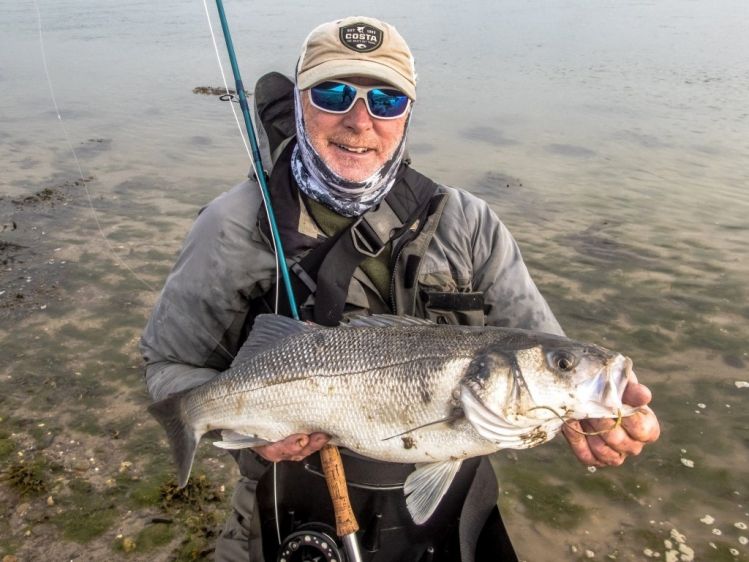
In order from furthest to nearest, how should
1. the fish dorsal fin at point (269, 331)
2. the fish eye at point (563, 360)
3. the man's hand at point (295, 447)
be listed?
the fish dorsal fin at point (269, 331)
the man's hand at point (295, 447)
the fish eye at point (563, 360)

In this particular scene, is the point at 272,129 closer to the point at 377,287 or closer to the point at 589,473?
the point at 377,287

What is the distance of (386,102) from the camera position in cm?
297

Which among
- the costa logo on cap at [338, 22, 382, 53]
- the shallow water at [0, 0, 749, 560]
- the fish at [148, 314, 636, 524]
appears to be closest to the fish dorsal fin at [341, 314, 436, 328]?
the fish at [148, 314, 636, 524]

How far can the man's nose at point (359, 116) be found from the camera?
9.64ft

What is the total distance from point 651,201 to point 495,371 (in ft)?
34.4

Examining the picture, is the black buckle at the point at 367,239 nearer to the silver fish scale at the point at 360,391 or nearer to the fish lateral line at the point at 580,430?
the silver fish scale at the point at 360,391

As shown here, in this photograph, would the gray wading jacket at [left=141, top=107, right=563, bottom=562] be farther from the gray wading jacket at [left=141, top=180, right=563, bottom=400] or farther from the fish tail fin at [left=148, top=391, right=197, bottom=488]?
the fish tail fin at [left=148, top=391, right=197, bottom=488]

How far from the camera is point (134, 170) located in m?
13.0

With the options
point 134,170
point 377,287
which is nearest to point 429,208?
point 377,287

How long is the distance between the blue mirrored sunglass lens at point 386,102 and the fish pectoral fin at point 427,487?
5.45ft

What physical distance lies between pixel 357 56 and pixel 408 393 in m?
1.61

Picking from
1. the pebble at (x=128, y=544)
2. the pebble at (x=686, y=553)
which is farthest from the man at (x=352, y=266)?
the pebble at (x=686, y=553)

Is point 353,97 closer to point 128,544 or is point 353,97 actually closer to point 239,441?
point 239,441

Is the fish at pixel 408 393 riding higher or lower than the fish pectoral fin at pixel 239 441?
higher
